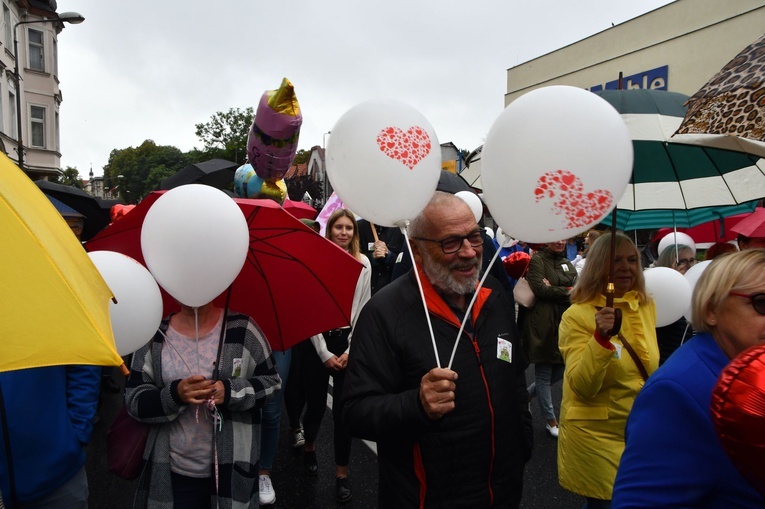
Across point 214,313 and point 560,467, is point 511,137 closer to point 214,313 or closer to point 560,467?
point 214,313

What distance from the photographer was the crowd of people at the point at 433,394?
132 centimetres

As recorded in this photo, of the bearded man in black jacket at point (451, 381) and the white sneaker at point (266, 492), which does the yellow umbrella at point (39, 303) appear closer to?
the bearded man in black jacket at point (451, 381)

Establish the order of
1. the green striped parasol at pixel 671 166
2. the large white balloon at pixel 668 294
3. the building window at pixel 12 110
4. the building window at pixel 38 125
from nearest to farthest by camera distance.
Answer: the green striped parasol at pixel 671 166 → the large white balloon at pixel 668 294 → the building window at pixel 12 110 → the building window at pixel 38 125

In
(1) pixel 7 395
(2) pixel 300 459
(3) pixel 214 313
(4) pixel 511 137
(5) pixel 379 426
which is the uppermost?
(4) pixel 511 137

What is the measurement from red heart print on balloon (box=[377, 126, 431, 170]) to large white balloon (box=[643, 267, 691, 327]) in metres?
1.76

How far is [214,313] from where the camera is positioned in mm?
2203

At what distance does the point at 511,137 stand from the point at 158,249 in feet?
4.51

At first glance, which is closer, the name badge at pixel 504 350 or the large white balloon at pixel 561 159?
the large white balloon at pixel 561 159

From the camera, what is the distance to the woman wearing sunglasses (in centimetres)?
112

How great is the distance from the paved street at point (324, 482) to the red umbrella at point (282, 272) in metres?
1.52

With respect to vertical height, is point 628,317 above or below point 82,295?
below

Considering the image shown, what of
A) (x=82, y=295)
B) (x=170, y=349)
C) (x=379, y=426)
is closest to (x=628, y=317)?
(x=379, y=426)

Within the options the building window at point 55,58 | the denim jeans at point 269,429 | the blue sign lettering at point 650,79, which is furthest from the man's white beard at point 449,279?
the building window at point 55,58

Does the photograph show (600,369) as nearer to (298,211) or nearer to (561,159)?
(561,159)
